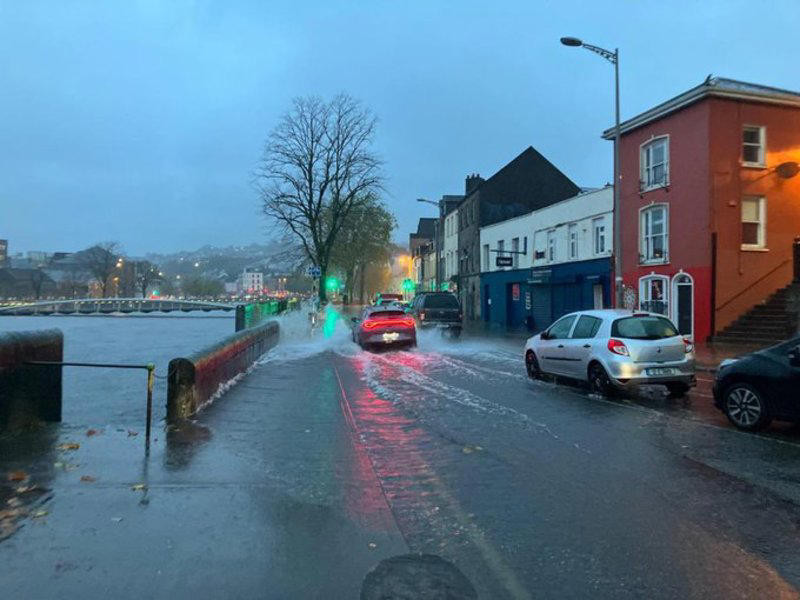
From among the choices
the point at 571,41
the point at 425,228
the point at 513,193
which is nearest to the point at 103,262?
the point at 425,228

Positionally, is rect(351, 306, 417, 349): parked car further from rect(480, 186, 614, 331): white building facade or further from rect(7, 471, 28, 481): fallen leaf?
rect(7, 471, 28, 481): fallen leaf

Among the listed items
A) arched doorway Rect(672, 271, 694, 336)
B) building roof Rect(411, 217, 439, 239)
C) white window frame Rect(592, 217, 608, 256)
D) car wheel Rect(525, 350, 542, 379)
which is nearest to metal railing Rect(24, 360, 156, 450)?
car wheel Rect(525, 350, 542, 379)

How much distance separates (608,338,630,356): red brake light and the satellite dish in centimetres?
1572

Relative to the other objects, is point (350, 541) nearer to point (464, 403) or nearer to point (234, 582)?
point (234, 582)

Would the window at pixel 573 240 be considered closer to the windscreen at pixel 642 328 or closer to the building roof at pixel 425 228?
the windscreen at pixel 642 328

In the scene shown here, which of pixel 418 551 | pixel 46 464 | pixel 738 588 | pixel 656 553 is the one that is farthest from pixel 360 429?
pixel 738 588

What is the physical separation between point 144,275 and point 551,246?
352 feet

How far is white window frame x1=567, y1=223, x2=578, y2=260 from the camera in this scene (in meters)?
31.5

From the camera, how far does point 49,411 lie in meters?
8.45

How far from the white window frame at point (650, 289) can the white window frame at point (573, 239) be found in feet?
21.5

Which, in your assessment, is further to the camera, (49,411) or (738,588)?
(49,411)

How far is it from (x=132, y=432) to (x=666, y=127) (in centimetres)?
2203

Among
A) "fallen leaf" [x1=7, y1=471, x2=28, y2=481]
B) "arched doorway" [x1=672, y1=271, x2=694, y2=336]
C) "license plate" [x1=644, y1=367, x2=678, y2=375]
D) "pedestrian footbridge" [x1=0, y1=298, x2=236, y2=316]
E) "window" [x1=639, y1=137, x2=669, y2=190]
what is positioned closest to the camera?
"fallen leaf" [x1=7, y1=471, x2=28, y2=481]

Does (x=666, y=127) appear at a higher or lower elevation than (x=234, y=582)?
higher
